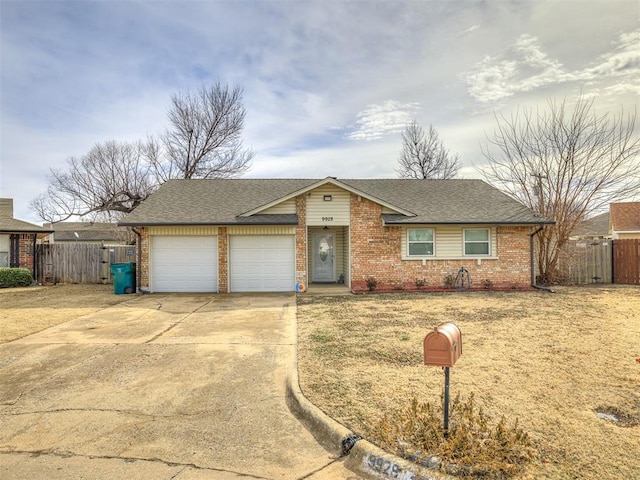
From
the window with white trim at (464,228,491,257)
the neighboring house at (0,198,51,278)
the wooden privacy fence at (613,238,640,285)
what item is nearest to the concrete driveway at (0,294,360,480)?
the window with white trim at (464,228,491,257)

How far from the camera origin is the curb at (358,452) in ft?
9.75

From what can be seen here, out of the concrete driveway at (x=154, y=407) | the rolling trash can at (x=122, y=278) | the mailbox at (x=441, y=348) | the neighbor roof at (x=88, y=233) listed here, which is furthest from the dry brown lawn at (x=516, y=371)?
the neighbor roof at (x=88, y=233)

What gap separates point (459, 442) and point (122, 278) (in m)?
13.4

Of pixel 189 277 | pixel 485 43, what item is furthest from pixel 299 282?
pixel 485 43

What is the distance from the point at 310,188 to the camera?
13703mm

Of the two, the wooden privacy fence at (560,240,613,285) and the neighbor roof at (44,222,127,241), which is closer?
the wooden privacy fence at (560,240,613,285)

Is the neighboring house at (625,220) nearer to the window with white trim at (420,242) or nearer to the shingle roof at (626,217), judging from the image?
the shingle roof at (626,217)

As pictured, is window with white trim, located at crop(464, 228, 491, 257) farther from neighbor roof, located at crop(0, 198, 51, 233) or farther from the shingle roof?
the shingle roof

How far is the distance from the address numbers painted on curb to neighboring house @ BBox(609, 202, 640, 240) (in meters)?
36.7

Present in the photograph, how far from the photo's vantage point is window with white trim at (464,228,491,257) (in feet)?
47.4

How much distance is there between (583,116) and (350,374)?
16244 millimetres

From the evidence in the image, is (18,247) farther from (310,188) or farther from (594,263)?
(594,263)

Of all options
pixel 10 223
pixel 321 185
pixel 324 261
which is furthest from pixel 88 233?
pixel 321 185

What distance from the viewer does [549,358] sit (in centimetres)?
591
